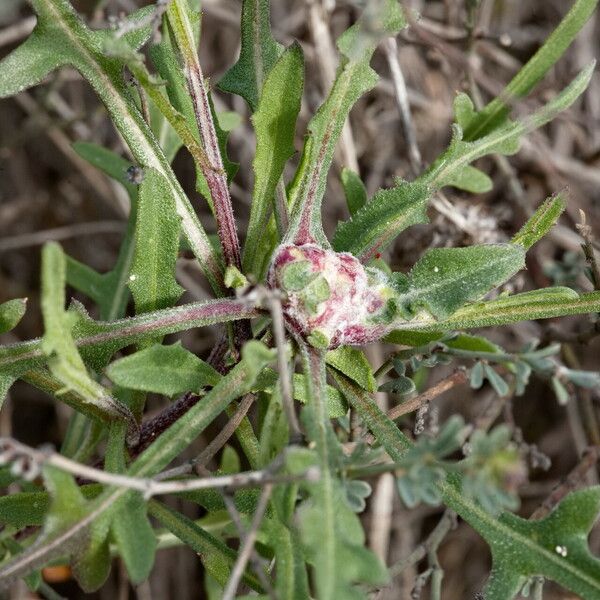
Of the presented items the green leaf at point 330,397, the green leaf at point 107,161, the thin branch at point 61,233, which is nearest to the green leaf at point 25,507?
the green leaf at point 330,397

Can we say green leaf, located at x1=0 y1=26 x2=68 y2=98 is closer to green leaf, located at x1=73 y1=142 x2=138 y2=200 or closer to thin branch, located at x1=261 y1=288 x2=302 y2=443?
green leaf, located at x1=73 y1=142 x2=138 y2=200

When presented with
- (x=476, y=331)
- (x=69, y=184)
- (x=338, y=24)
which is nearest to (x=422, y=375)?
(x=476, y=331)

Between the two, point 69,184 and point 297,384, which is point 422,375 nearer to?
point 297,384

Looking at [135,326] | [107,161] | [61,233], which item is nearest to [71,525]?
[135,326]

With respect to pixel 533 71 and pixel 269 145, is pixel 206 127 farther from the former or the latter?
pixel 533 71

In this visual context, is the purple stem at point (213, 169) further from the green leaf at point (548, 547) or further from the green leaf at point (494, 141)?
the green leaf at point (548, 547)

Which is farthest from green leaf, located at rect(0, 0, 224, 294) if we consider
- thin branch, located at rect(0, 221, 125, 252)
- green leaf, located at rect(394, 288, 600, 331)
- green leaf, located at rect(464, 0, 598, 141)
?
thin branch, located at rect(0, 221, 125, 252)
